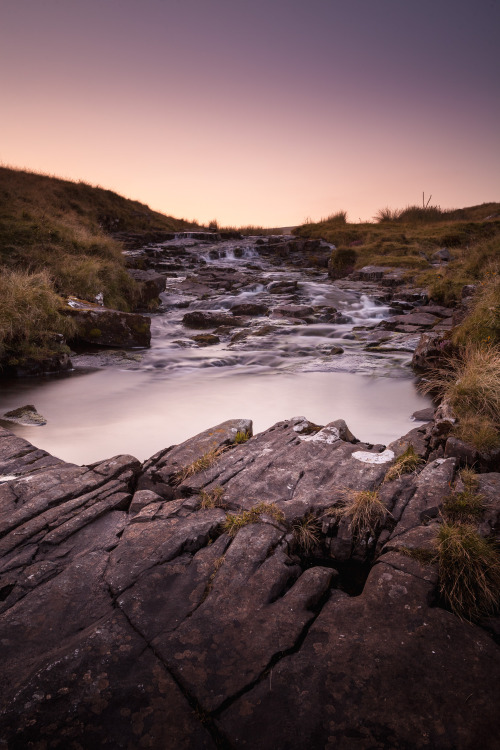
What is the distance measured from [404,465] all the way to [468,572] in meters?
1.41

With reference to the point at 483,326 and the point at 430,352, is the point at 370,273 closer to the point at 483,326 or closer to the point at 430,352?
the point at 430,352

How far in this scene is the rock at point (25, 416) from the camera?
6663mm

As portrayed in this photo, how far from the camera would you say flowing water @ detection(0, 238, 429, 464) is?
6.75 meters

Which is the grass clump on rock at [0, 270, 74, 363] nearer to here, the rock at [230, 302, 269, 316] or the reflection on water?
the reflection on water

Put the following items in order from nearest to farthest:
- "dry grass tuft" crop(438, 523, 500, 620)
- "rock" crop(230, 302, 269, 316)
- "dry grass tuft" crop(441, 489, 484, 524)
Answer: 1. "dry grass tuft" crop(438, 523, 500, 620)
2. "dry grass tuft" crop(441, 489, 484, 524)
3. "rock" crop(230, 302, 269, 316)

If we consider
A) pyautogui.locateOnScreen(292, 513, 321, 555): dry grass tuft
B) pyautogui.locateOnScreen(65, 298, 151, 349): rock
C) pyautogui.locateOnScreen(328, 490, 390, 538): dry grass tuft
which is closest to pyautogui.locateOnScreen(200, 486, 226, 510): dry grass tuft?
pyautogui.locateOnScreen(292, 513, 321, 555): dry grass tuft

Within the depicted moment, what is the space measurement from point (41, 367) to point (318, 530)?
7818 mm

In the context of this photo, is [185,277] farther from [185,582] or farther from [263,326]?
[185,582]

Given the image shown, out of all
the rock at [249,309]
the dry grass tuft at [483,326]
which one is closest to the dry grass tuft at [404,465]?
the dry grass tuft at [483,326]

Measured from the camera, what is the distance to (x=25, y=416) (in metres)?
6.78

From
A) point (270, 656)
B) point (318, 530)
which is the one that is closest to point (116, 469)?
point (318, 530)

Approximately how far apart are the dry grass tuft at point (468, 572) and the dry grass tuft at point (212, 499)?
179cm

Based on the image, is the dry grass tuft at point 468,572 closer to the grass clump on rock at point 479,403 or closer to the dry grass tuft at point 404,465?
the dry grass tuft at point 404,465

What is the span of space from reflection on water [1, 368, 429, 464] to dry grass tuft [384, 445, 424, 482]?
2.25m
